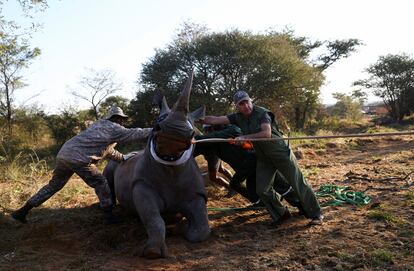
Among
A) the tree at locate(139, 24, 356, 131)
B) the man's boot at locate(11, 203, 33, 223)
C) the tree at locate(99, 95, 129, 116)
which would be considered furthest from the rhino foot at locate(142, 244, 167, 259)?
the tree at locate(99, 95, 129, 116)

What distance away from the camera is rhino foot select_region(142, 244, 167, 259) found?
407cm

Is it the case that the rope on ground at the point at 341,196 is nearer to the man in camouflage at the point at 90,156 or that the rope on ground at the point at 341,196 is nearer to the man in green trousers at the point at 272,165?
the man in green trousers at the point at 272,165

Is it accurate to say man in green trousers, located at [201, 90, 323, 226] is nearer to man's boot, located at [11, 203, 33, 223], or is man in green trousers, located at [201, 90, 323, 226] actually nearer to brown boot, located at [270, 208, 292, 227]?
brown boot, located at [270, 208, 292, 227]

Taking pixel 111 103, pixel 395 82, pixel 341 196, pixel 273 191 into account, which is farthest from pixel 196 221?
pixel 395 82

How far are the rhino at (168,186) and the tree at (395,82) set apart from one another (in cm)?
2878

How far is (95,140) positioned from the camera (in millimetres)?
5527

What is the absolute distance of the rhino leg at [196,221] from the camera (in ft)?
15.0

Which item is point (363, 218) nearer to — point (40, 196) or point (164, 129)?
point (164, 129)

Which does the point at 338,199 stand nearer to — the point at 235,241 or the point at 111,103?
the point at 235,241

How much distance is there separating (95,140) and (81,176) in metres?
0.50

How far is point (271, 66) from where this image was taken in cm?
2258

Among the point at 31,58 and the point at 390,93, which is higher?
the point at 31,58

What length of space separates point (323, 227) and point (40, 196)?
139 inches

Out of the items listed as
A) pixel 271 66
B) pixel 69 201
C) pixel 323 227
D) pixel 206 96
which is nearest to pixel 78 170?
pixel 69 201
